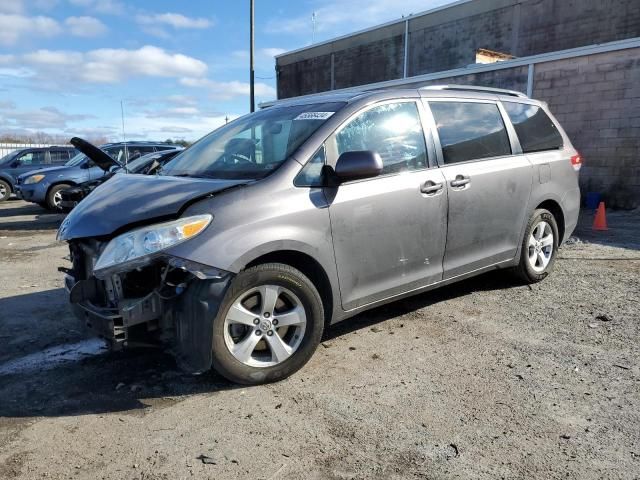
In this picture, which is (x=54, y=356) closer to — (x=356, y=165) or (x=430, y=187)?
(x=356, y=165)

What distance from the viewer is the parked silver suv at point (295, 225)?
9.85 ft

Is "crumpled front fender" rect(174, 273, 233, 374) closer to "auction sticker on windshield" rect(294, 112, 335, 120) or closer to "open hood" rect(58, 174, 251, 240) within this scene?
"open hood" rect(58, 174, 251, 240)

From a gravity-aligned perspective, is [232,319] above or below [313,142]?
below

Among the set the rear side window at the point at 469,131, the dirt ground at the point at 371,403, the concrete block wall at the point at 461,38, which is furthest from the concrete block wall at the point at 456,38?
the dirt ground at the point at 371,403

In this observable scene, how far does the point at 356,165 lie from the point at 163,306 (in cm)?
150

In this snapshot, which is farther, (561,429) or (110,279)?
(110,279)

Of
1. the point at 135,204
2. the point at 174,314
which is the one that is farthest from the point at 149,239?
the point at 174,314

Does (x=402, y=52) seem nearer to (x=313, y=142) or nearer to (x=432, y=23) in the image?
(x=432, y=23)

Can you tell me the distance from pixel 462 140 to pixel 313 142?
1548mm

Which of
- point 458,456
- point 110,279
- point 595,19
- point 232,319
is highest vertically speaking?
point 595,19

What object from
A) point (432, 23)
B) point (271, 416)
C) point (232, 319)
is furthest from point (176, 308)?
point (432, 23)

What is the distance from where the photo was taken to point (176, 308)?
118 inches

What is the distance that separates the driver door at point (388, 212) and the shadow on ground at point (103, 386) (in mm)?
751

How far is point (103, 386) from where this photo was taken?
3357mm
